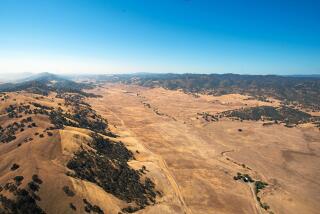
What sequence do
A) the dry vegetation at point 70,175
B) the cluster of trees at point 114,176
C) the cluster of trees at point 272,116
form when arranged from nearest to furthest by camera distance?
the dry vegetation at point 70,175, the cluster of trees at point 114,176, the cluster of trees at point 272,116

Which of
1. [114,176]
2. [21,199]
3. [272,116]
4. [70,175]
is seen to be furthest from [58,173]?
[272,116]

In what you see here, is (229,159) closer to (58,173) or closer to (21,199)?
(58,173)

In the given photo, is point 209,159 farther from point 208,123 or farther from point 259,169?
point 208,123

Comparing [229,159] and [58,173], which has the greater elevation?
[58,173]

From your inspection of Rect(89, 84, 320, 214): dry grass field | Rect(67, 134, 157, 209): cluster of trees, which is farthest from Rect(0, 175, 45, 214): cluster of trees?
Rect(89, 84, 320, 214): dry grass field

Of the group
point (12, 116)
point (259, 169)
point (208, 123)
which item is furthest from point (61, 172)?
point (208, 123)

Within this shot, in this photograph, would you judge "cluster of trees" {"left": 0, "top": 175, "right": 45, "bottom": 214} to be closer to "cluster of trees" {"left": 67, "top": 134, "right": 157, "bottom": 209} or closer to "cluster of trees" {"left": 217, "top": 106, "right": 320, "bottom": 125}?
"cluster of trees" {"left": 67, "top": 134, "right": 157, "bottom": 209}

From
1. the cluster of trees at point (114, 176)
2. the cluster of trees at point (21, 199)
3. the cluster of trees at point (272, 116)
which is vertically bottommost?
the cluster of trees at point (272, 116)

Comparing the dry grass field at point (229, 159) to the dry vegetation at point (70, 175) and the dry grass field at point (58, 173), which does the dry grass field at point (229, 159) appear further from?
the dry vegetation at point (70, 175)

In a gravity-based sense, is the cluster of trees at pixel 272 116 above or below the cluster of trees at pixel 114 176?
below

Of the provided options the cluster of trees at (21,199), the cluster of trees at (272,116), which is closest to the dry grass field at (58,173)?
the cluster of trees at (21,199)
